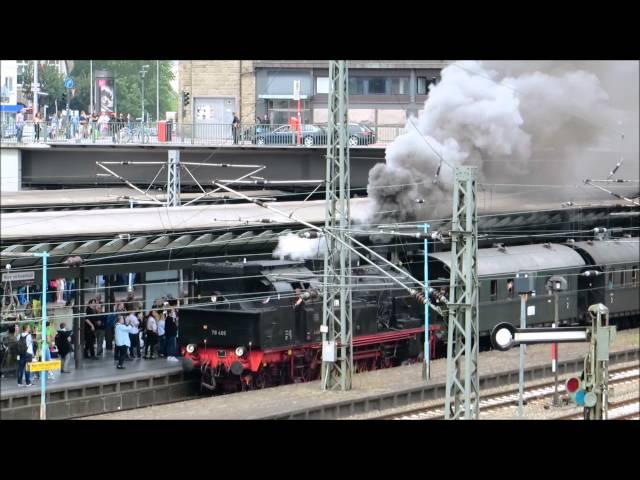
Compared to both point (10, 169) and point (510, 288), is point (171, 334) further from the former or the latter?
point (510, 288)

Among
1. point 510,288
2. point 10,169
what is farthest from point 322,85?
point 510,288

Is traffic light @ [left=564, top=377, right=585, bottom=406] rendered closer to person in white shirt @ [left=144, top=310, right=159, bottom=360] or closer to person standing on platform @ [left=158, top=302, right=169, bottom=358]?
person in white shirt @ [left=144, top=310, right=159, bottom=360]

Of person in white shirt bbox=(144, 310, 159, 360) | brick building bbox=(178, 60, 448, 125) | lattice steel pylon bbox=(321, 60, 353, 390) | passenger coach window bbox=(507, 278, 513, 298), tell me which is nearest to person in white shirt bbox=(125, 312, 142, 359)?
person in white shirt bbox=(144, 310, 159, 360)

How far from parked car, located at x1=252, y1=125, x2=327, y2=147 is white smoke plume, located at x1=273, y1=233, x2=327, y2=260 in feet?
27.7

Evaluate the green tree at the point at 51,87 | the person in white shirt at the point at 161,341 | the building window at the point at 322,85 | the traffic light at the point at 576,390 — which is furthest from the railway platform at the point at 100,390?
the green tree at the point at 51,87

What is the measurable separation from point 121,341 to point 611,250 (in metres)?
14.9

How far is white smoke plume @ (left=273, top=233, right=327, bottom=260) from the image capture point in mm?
24516

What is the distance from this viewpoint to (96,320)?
23.0 meters

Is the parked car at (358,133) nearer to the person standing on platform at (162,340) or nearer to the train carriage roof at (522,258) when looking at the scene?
the train carriage roof at (522,258)

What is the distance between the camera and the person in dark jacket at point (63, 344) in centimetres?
2123

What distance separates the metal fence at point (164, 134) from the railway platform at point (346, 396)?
9.68m

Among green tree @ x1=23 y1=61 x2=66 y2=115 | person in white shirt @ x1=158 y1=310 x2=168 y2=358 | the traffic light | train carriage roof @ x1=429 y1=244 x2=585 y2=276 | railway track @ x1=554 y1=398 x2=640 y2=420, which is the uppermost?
green tree @ x1=23 y1=61 x2=66 y2=115
